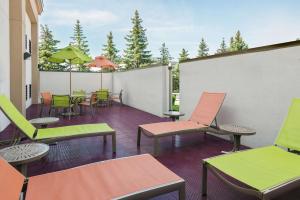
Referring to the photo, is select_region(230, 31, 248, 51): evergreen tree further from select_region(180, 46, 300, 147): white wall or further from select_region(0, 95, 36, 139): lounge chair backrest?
select_region(0, 95, 36, 139): lounge chair backrest

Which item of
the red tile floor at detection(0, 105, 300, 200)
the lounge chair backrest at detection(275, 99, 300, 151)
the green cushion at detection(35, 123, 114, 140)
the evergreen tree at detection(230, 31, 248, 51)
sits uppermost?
the evergreen tree at detection(230, 31, 248, 51)

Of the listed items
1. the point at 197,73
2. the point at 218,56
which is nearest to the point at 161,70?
the point at 197,73

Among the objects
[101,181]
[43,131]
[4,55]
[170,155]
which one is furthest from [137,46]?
[101,181]

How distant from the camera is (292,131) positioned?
9.34 feet

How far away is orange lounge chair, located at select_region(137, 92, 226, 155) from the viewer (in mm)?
3781

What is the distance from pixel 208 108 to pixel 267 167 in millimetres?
2503

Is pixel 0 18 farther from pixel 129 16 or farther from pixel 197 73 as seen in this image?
pixel 129 16

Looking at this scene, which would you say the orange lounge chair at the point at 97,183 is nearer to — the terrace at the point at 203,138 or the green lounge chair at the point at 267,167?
the terrace at the point at 203,138

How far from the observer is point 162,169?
2.17m

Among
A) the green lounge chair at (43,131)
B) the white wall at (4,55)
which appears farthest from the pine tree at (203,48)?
the green lounge chair at (43,131)

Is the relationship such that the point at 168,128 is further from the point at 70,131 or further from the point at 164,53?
the point at 164,53

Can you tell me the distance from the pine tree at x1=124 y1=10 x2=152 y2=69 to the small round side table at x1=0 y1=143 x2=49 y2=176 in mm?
23152

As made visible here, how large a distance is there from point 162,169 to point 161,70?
561cm

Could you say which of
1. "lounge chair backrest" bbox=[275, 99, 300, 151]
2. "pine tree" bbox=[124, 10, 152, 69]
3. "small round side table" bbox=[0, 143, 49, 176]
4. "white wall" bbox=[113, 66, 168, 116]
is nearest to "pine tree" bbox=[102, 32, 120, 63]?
"pine tree" bbox=[124, 10, 152, 69]
